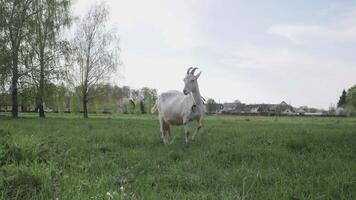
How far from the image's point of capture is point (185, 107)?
11.8 meters

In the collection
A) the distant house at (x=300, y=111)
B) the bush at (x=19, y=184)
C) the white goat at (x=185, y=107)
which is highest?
the white goat at (x=185, y=107)

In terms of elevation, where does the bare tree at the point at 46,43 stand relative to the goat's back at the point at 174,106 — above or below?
above

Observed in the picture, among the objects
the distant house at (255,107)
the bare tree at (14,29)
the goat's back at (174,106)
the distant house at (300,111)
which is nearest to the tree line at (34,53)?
the bare tree at (14,29)

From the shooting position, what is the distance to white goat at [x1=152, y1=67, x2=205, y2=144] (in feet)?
38.2

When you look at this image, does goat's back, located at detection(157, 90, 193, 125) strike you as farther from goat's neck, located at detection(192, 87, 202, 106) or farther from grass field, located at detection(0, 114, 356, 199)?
grass field, located at detection(0, 114, 356, 199)

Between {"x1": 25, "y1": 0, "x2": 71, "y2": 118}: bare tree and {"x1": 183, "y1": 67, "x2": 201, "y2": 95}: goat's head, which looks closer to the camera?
{"x1": 183, "y1": 67, "x2": 201, "y2": 95}: goat's head

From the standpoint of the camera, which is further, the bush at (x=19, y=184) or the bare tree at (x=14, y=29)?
the bare tree at (x=14, y=29)

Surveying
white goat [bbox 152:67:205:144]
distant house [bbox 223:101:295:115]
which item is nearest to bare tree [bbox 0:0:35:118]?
white goat [bbox 152:67:205:144]

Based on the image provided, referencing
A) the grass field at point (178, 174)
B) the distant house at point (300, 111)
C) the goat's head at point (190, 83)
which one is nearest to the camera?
the grass field at point (178, 174)

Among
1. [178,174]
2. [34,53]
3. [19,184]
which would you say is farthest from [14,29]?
[19,184]

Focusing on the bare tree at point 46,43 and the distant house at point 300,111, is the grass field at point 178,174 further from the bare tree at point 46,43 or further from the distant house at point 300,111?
the distant house at point 300,111

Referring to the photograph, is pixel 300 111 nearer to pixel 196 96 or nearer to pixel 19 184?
pixel 196 96

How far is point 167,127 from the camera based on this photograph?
1249cm

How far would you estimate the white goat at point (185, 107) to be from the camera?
38.2 feet
